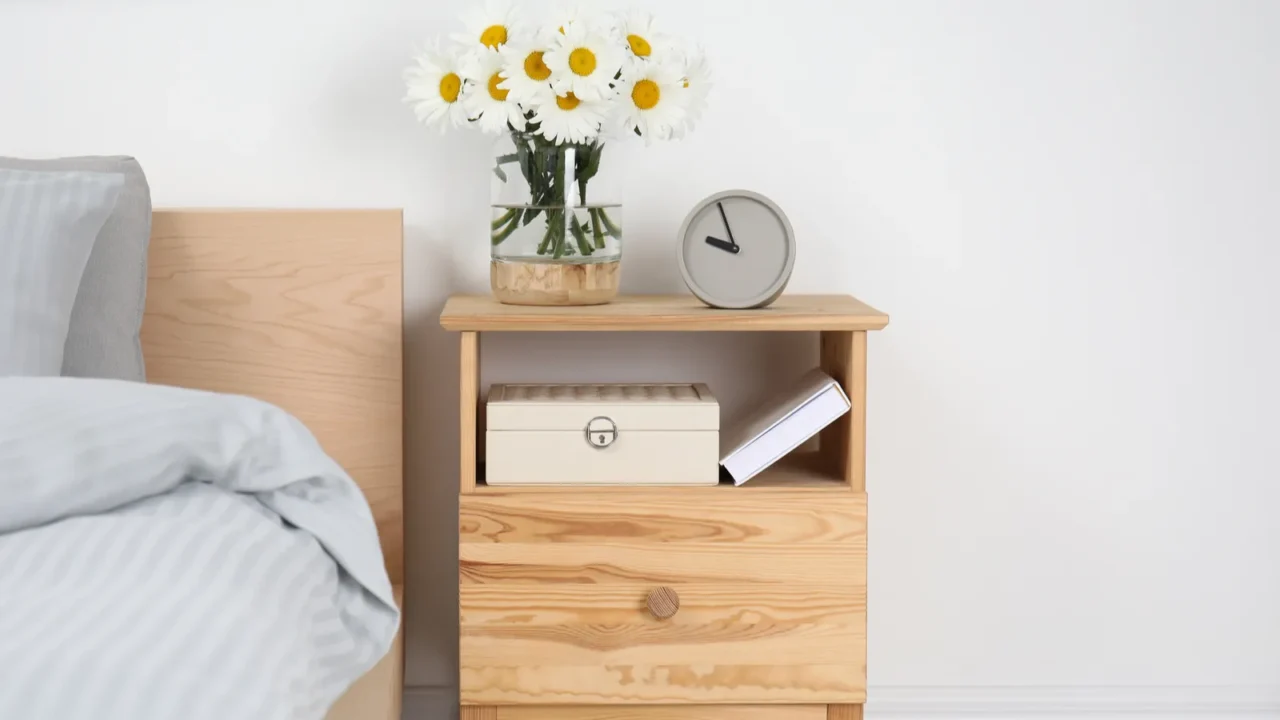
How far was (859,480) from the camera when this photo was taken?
1.43 metres

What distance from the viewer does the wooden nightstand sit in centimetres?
142

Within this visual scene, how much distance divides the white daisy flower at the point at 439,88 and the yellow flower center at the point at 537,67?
0.11 metres

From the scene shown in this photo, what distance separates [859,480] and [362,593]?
609 mm

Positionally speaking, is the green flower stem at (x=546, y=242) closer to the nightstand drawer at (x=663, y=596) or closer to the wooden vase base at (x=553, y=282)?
the wooden vase base at (x=553, y=282)

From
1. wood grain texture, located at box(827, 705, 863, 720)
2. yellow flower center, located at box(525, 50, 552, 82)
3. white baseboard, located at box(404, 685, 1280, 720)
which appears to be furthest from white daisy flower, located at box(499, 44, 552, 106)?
white baseboard, located at box(404, 685, 1280, 720)

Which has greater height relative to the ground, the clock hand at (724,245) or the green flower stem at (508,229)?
the green flower stem at (508,229)

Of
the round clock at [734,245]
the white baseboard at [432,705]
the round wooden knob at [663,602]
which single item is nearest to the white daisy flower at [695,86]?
the round clock at [734,245]

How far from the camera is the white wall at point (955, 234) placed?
1.68 m

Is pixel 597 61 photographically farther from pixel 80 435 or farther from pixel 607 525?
pixel 80 435

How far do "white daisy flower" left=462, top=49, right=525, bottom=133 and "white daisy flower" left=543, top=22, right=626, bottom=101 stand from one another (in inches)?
2.6

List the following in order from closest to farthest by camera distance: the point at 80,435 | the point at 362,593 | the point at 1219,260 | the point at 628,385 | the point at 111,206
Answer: the point at 80,435
the point at 362,593
the point at 111,206
the point at 628,385
the point at 1219,260

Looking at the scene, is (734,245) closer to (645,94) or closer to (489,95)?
(645,94)

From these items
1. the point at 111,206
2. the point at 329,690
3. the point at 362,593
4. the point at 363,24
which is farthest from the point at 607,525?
the point at 363,24

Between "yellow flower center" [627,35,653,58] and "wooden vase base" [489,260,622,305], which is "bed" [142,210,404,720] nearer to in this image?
"wooden vase base" [489,260,622,305]
